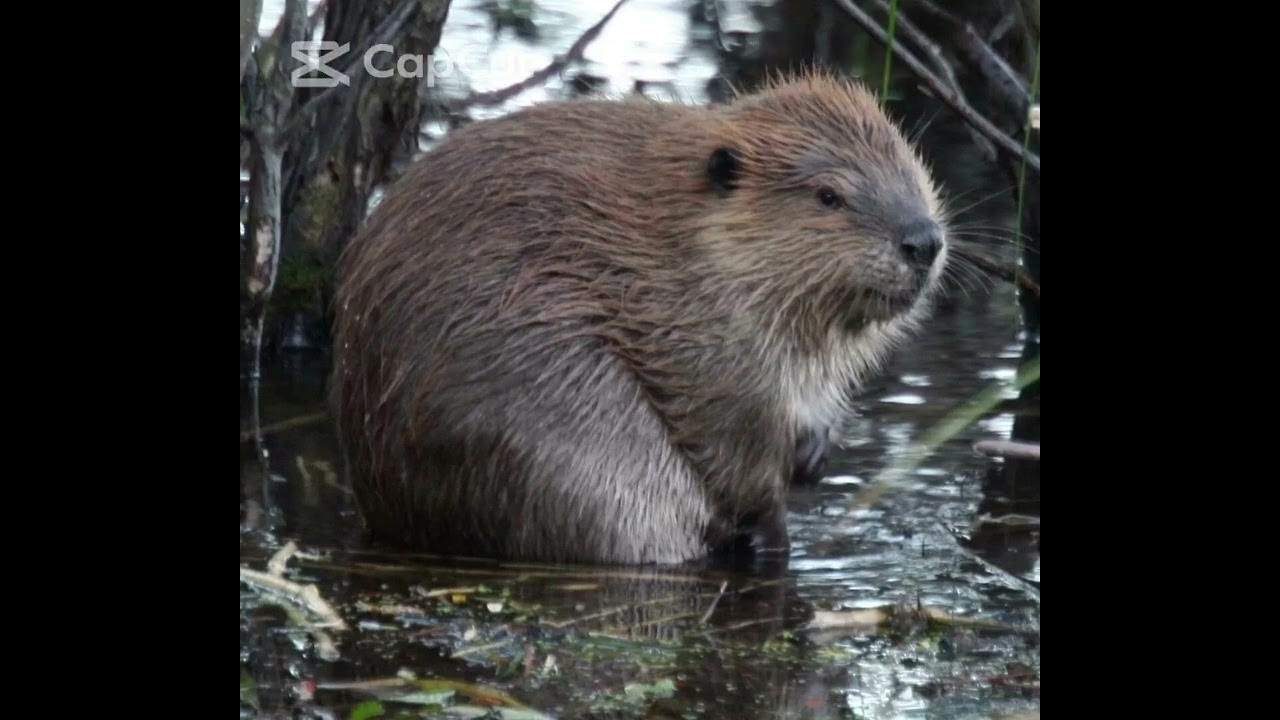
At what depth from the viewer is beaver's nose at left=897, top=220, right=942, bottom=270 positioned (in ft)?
13.4

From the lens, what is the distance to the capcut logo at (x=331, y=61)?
4.01 metres

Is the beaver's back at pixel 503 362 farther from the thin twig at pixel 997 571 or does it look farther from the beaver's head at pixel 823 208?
the thin twig at pixel 997 571

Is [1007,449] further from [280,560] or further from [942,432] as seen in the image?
[280,560]

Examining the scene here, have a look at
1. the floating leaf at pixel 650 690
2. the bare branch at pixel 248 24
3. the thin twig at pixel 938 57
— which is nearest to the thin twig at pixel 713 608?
the floating leaf at pixel 650 690

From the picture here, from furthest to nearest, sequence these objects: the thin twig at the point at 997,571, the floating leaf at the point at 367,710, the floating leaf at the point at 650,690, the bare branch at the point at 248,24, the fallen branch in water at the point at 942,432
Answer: the fallen branch in water at the point at 942,432 < the thin twig at the point at 997,571 < the bare branch at the point at 248,24 < the floating leaf at the point at 650,690 < the floating leaf at the point at 367,710

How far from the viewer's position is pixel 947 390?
5238mm

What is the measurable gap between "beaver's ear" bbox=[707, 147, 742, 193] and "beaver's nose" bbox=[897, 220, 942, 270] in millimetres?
447

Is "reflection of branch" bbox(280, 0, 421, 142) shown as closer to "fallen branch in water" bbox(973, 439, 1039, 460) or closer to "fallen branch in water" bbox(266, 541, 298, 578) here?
"fallen branch in water" bbox(266, 541, 298, 578)

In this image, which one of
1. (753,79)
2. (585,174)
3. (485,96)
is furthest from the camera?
(753,79)

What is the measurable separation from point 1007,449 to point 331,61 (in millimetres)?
1920
